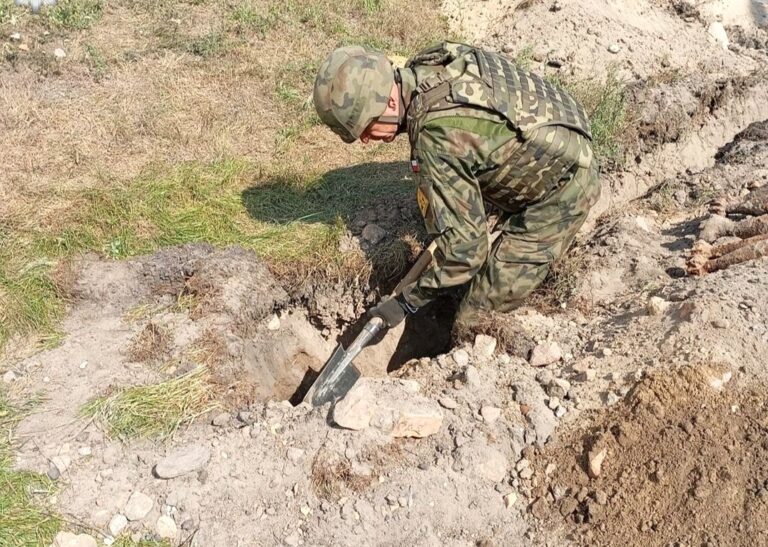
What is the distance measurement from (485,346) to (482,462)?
27.0 inches

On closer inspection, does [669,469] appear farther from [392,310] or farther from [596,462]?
[392,310]

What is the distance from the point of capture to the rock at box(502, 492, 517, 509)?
2.72m

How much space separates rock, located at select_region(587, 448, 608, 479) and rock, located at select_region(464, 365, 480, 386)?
2.05 ft

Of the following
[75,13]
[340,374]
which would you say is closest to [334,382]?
[340,374]

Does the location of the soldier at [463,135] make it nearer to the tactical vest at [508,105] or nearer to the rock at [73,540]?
the tactical vest at [508,105]

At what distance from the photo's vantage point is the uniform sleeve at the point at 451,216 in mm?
2998

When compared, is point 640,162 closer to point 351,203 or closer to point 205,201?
point 351,203

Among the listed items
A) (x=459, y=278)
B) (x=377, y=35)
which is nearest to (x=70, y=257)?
(x=459, y=278)

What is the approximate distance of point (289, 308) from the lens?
13.0 feet

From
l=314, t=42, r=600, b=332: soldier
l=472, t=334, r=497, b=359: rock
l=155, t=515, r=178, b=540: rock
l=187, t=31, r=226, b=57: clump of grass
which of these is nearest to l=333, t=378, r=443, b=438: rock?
l=472, t=334, r=497, b=359: rock

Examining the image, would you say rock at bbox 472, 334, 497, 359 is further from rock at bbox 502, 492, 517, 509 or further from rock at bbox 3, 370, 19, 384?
rock at bbox 3, 370, 19, 384

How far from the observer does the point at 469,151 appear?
302 centimetres

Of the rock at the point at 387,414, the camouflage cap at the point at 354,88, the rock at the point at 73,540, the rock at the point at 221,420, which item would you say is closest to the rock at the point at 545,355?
the rock at the point at 387,414

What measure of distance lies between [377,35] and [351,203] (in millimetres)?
2409
